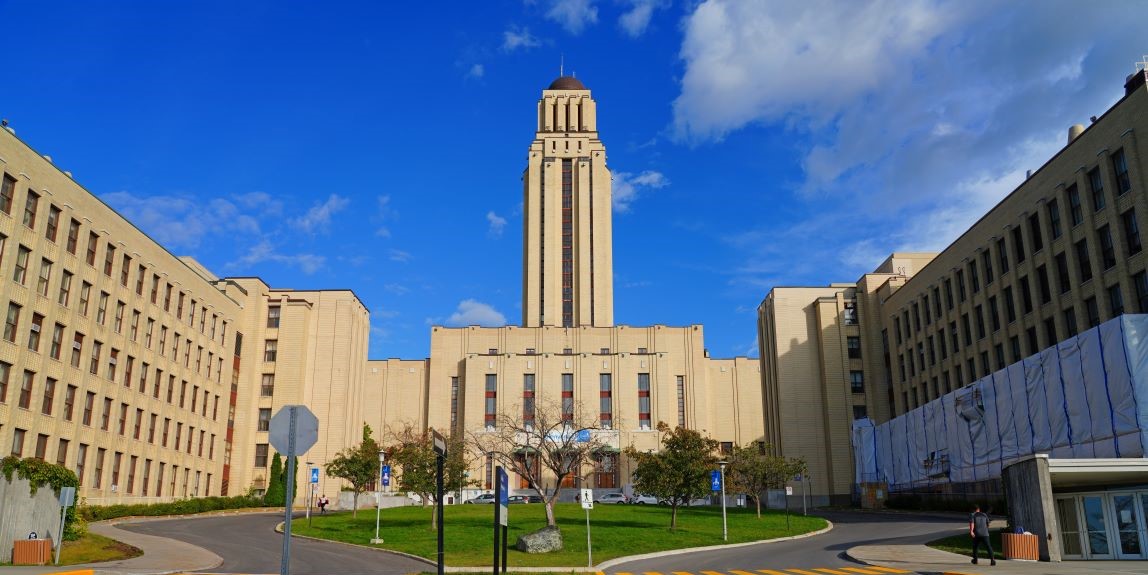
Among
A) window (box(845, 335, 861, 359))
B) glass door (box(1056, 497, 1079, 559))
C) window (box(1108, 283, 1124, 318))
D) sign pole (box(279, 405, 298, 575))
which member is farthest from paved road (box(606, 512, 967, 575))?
window (box(845, 335, 861, 359))

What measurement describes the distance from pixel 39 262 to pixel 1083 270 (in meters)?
53.6

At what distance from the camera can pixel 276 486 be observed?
226 feet

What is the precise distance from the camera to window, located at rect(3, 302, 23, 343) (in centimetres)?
4319

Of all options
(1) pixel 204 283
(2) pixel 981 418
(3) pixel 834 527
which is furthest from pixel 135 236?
(2) pixel 981 418

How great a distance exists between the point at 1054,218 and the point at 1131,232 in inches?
281

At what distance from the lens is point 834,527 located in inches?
1811

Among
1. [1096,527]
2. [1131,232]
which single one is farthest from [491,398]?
[1096,527]

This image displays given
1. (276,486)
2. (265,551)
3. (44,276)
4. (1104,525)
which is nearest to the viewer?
(1104,525)

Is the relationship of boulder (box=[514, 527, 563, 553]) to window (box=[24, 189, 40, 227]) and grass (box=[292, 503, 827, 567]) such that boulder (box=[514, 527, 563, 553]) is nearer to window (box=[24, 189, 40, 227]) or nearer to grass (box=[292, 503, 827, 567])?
grass (box=[292, 503, 827, 567])

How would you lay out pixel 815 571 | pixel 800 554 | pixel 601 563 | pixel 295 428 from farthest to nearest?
1. pixel 800 554
2. pixel 601 563
3. pixel 815 571
4. pixel 295 428

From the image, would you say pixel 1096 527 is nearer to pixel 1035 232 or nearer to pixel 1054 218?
pixel 1054 218

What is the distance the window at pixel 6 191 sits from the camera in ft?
141

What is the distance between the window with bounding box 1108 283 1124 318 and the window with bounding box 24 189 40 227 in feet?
177

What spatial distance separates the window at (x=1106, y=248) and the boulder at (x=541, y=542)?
29975mm
